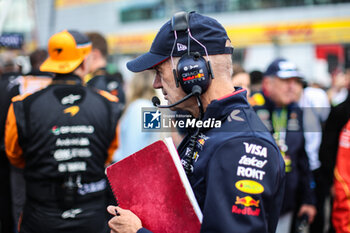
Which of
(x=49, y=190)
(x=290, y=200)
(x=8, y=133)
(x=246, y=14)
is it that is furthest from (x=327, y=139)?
(x=246, y=14)

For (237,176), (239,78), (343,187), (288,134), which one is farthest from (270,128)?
(237,176)

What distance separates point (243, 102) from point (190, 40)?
0.35 metres

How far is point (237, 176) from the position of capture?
126cm

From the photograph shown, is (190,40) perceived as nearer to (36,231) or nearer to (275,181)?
(275,181)

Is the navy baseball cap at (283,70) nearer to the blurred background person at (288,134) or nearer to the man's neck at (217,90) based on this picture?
the blurred background person at (288,134)

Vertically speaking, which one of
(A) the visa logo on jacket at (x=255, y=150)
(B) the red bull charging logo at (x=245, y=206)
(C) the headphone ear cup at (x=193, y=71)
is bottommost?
(B) the red bull charging logo at (x=245, y=206)

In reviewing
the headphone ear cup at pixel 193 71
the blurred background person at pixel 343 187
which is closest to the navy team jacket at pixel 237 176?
the headphone ear cup at pixel 193 71

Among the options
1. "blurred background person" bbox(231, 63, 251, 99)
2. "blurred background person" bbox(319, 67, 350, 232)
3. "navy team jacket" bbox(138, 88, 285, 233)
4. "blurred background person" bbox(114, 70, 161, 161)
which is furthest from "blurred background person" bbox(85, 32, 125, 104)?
"navy team jacket" bbox(138, 88, 285, 233)

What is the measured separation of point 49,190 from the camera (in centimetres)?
233

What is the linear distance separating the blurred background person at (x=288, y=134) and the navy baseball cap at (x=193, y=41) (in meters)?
2.00

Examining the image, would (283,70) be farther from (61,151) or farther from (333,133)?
(61,151)

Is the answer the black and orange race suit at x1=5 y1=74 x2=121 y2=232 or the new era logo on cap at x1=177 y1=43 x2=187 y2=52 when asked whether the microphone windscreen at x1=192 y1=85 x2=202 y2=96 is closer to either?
the new era logo on cap at x1=177 y1=43 x2=187 y2=52

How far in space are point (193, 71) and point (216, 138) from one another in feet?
0.96

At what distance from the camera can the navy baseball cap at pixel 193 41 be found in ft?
4.85
